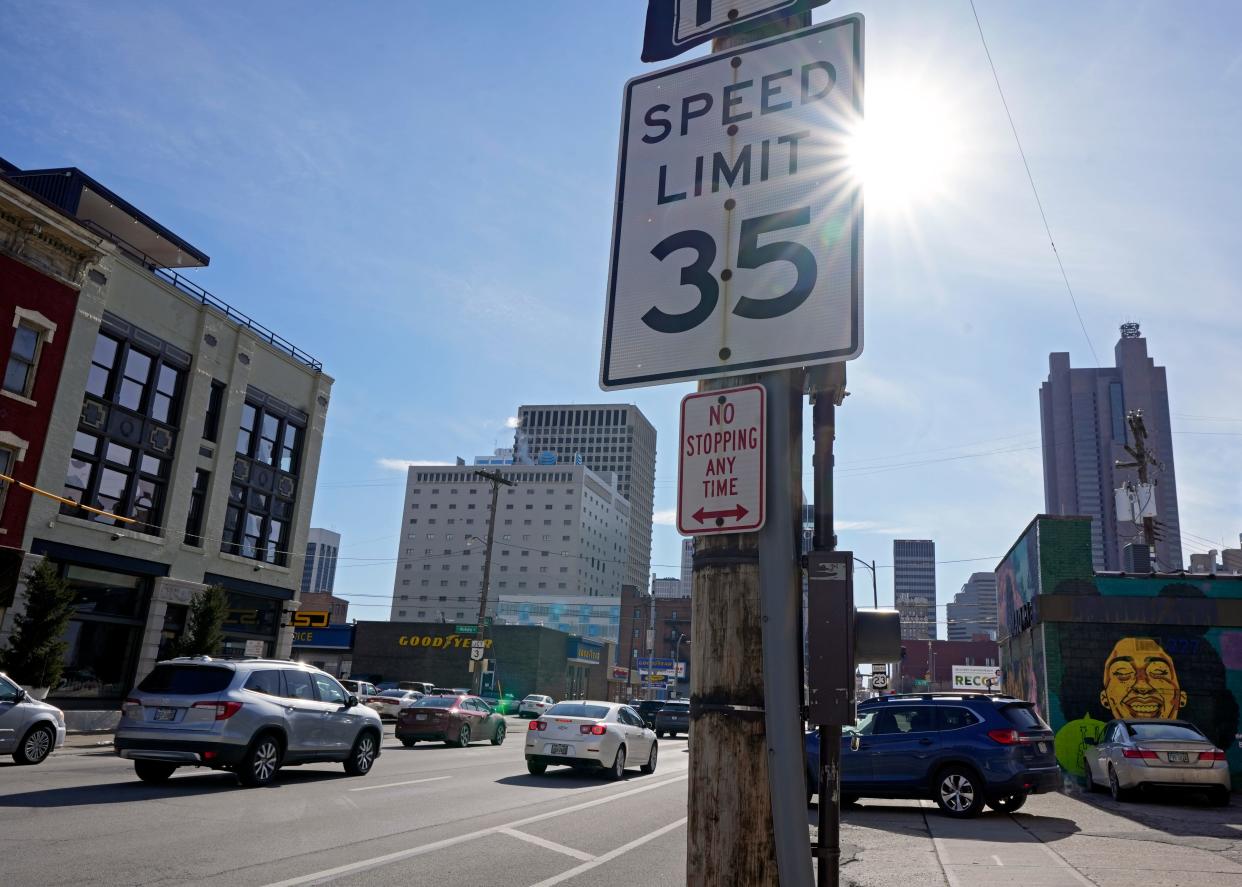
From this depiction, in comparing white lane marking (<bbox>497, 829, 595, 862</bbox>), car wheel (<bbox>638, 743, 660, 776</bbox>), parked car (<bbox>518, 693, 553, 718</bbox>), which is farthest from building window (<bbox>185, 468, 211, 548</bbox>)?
parked car (<bbox>518, 693, 553, 718</bbox>)

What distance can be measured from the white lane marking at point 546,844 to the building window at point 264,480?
2577cm

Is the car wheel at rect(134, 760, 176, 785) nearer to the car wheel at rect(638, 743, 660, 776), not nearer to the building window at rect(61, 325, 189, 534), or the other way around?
the car wheel at rect(638, 743, 660, 776)

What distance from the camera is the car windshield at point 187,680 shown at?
13.6 metres

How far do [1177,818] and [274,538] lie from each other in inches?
1206

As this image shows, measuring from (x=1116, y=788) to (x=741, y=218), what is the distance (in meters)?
18.2

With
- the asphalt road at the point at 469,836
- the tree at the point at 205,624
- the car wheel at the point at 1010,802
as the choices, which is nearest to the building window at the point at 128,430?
the tree at the point at 205,624

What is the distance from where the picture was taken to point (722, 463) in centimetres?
281

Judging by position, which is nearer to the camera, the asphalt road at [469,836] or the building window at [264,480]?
the asphalt road at [469,836]

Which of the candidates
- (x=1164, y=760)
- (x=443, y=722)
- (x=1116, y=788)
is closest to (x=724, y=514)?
(x=1164, y=760)

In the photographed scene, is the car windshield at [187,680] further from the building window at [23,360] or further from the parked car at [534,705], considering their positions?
the parked car at [534,705]

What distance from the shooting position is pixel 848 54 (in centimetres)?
310

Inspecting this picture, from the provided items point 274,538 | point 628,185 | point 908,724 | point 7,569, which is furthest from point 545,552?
point 628,185

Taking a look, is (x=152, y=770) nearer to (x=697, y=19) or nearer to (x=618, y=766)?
(x=618, y=766)

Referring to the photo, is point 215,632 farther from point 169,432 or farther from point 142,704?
point 142,704
